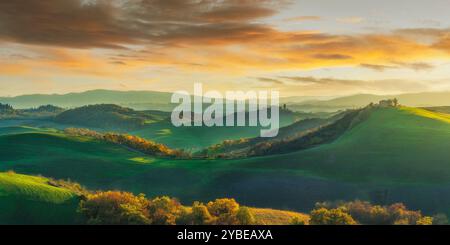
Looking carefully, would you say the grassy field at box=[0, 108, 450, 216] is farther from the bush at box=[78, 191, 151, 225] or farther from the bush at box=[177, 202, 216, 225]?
the bush at box=[78, 191, 151, 225]

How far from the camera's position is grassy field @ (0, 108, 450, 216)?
235 ft

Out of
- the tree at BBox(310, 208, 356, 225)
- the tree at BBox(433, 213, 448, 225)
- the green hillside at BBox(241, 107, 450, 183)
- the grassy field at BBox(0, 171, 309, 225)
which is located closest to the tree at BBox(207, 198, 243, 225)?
the grassy field at BBox(0, 171, 309, 225)

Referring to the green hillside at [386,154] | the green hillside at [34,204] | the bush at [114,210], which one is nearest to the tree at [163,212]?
the bush at [114,210]

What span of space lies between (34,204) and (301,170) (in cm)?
5123

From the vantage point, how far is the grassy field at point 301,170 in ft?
235

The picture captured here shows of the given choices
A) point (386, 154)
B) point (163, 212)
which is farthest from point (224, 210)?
point (386, 154)

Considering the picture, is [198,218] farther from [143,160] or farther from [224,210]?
[143,160]

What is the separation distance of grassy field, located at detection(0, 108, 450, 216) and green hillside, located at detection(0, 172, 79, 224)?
2974cm

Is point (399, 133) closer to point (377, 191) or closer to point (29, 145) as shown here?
point (377, 191)

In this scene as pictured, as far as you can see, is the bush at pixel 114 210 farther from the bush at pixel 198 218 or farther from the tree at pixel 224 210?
the tree at pixel 224 210

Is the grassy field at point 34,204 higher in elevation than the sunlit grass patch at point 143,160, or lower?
higher

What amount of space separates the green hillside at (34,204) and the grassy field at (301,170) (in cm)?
2974

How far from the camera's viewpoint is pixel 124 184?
84625 millimetres

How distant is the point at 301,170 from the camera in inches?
3386
